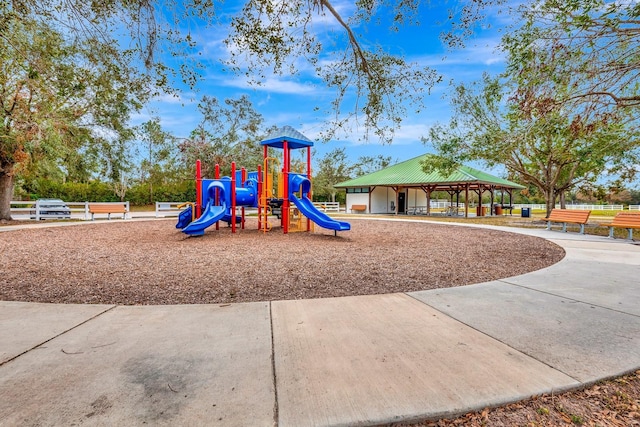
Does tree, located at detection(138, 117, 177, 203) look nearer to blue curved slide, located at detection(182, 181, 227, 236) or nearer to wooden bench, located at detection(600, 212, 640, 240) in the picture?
blue curved slide, located at detection(182, 181, 227, 236)

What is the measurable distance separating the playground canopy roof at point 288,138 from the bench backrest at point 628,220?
33.0 feet

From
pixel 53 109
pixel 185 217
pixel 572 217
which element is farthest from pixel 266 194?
pixel 572 217

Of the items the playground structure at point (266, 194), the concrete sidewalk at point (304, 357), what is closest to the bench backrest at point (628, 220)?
the concrete sidewalk at point (304, 357)

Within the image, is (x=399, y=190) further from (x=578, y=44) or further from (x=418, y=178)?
(x=578, y=44)

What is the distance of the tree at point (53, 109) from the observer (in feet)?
15.9

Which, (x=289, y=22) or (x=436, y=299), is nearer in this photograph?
(x=436, y=299)

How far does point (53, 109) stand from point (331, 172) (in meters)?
35.1

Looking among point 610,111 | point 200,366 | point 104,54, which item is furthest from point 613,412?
point 610,111

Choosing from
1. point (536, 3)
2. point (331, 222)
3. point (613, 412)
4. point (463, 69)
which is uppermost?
point (536, 3)

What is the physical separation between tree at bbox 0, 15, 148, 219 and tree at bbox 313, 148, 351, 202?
1096 inches

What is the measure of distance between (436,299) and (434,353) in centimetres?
156

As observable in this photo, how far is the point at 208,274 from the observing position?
5.31 metres

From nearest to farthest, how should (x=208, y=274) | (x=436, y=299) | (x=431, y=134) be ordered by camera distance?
(x=436, y=299), (x=208, y=274), (x=431, y=134)

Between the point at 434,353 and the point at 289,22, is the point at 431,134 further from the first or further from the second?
the point at 434,353
